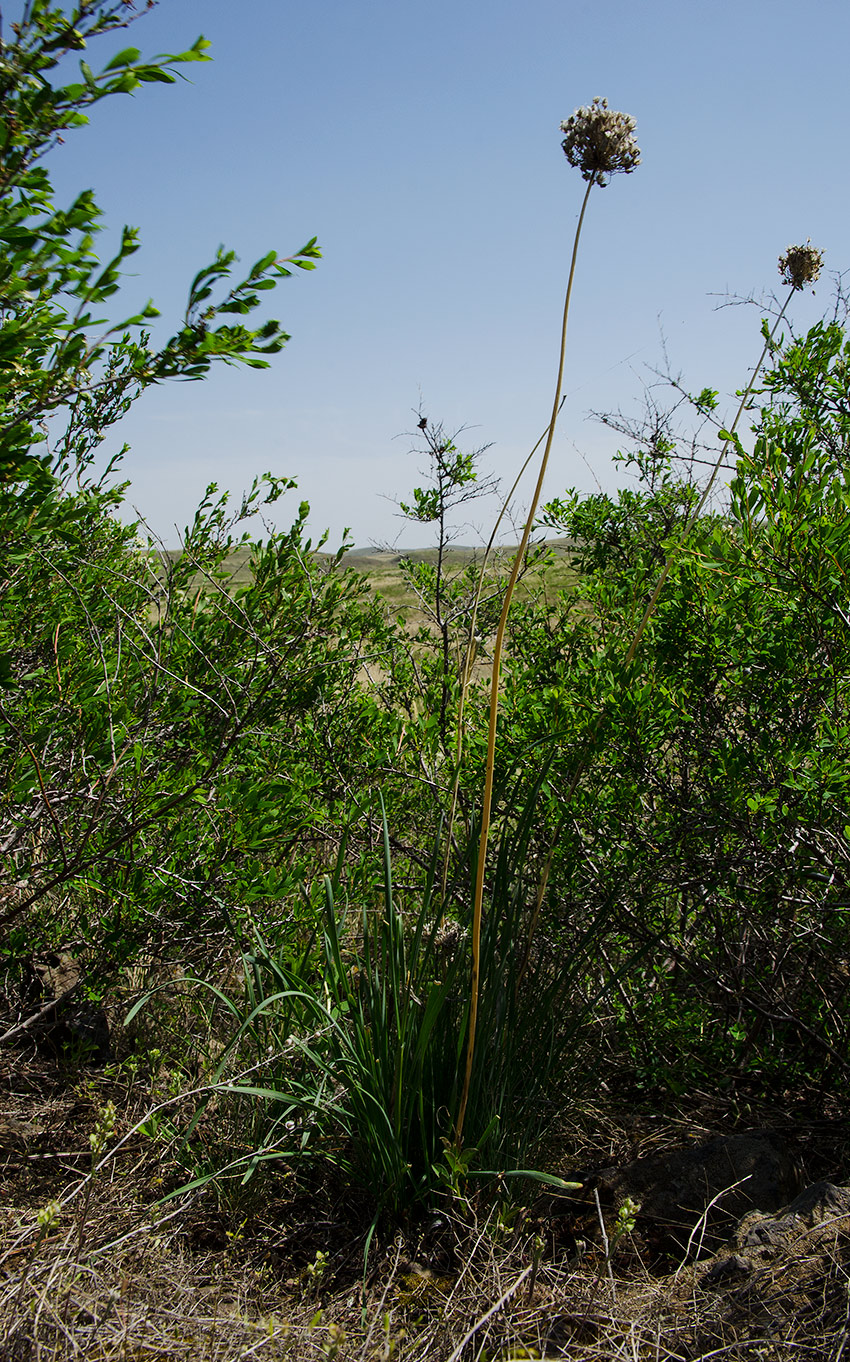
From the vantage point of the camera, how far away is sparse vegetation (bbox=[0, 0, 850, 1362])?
1767 millimetres

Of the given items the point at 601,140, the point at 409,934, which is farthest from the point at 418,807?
the point at 601,140

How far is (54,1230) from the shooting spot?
2170 mm

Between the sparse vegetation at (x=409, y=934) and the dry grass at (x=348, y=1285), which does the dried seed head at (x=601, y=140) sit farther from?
the dry grass at (x=348, y=1285)

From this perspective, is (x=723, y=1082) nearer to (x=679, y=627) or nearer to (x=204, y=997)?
(x=679, y=627)

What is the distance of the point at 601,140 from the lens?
1.58 m

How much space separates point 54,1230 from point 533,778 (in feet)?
6.12

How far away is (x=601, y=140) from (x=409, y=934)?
7.08 ft

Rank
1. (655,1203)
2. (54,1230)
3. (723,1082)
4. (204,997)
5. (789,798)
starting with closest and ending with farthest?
(54,1230)
(655,1203)
(789,798)
(723,1082)
(204,997)

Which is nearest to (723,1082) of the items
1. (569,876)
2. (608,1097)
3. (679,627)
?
(608,1097)

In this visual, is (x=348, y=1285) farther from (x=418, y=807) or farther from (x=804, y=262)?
(x=804, y=262)

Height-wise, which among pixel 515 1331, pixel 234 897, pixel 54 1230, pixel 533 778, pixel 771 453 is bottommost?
pixel 54 1230

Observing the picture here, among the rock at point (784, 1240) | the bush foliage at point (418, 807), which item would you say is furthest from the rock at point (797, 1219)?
the bush foliage at point (418, 807)

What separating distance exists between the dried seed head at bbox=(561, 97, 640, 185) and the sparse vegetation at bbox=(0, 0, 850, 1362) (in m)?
0.01

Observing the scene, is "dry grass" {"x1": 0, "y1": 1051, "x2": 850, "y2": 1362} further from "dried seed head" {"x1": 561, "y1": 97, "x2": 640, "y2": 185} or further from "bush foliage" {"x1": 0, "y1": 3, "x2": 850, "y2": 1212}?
"dried seed head" {"x1": 561, "y1": 97, "x2": 640, "y2": 185}
